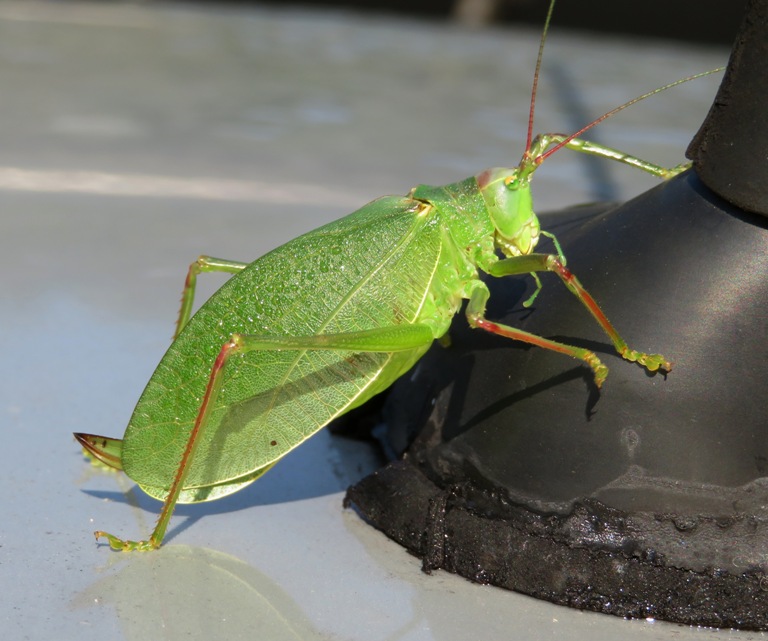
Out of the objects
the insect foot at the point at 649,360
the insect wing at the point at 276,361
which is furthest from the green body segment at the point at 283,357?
the insect foot at the point at 649,360

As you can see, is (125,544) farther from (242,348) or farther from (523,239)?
(523,239)

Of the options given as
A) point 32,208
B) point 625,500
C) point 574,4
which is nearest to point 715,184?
point 625,500

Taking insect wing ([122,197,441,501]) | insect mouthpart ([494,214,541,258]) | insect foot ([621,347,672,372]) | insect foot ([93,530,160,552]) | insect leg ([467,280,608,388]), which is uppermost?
insect mouthpart ([494,214,541,258])

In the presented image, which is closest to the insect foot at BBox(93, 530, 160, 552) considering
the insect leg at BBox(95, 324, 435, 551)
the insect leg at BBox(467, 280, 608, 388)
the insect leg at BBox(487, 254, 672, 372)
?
the insect leg at BBox(95, 324, 435, 551)

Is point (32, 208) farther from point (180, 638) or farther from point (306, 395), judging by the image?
point (180, 638)

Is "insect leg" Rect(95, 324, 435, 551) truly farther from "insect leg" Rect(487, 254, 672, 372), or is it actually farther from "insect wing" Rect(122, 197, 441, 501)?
"insect leg" Rect(487, 254, 672, 372)

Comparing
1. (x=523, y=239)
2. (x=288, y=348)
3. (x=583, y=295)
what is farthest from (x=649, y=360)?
(x=288, y=348)
